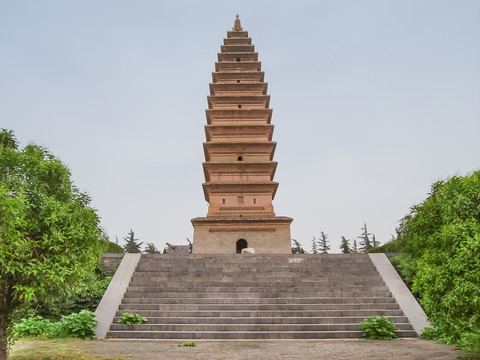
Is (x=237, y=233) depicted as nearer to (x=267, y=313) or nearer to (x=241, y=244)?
(x=241, y=244)

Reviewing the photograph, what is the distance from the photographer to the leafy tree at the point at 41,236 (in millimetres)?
5668

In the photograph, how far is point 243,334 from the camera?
9977mm

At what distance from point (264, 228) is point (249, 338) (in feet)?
42.9

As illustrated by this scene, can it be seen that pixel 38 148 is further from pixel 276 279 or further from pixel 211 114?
pixel 211 114

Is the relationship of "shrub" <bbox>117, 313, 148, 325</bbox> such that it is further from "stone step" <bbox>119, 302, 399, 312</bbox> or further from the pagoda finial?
the pagoda finial

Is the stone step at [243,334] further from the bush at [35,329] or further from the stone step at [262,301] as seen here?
the stone step at [262,301]

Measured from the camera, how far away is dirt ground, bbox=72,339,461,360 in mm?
7188

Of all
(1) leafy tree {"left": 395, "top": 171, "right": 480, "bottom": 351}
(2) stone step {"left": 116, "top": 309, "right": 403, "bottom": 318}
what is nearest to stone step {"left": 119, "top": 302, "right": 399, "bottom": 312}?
(2) stone step {"left": 116, "top": 309, "right": 403, "bottom": 318}

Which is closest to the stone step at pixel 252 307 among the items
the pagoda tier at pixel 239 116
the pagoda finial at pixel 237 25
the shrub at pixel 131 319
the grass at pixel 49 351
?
the shrub at pixel 131 319

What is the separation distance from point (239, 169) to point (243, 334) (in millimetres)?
15940

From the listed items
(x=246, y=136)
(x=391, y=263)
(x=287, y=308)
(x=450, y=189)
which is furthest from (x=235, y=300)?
(x=246, y=136)

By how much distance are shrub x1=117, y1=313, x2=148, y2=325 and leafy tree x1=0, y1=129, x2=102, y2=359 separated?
4312 millimetres

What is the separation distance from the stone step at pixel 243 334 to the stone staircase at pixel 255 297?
2 centimetres

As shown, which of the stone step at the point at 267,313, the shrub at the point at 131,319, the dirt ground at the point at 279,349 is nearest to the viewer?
the dirt ground at the point at 279,349
